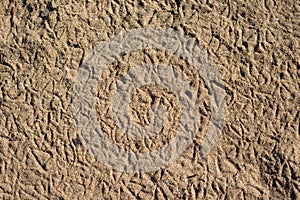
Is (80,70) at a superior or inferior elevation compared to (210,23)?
inferior

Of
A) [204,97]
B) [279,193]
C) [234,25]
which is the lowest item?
[279,193]

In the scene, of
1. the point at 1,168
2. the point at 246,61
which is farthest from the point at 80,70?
the point at 246,61

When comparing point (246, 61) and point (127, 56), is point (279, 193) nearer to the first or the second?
point (246, 61)

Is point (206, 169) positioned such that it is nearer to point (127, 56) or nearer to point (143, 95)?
point (143, 95)

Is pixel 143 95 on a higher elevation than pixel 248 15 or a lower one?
lower

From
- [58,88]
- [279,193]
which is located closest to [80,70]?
[58,88]

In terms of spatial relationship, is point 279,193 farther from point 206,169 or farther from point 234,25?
point 234,25
